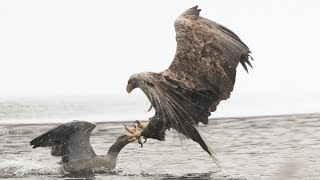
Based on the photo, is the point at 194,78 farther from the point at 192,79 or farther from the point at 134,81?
the point at 134,81

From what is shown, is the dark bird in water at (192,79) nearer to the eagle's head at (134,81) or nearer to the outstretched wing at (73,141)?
the eagle's head at (134,81)

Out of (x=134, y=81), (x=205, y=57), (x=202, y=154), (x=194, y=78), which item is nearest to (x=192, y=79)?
(x=194, y=78)

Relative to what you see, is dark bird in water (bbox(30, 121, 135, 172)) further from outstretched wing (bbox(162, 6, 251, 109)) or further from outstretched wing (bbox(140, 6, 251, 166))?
outstretched wing (bbox(162, 6, 251, 109))

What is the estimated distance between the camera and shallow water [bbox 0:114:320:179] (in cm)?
1170

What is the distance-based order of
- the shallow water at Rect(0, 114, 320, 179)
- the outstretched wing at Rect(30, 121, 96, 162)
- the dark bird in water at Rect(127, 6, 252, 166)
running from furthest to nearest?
1. the outstretched wing at Rect(30, 121, 96, 162)
2. the shallow water at Rect(0, 114, 320, 179)
3. the dark bird in water at Rect(127, 6, 252, 166)

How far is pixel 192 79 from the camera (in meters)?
10.8

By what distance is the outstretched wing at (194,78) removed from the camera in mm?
10438

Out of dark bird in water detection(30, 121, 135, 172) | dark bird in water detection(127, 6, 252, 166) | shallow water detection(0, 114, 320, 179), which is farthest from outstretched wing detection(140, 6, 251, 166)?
dark bird in water detection(30, 121, 135, 172)

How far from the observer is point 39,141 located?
477 inches

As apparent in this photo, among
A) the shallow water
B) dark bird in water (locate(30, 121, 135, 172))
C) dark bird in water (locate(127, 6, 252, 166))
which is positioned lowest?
the shallow water

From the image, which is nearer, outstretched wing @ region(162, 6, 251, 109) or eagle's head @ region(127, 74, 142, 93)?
eagle's head @ region(127, 74, 142, 93)

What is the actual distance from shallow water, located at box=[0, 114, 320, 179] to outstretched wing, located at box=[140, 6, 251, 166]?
2.69 feet

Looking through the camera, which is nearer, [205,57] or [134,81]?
[134,81]

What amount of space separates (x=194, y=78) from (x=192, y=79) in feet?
0.17
